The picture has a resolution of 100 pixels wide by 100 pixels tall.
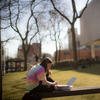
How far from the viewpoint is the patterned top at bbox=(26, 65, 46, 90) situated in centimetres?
417

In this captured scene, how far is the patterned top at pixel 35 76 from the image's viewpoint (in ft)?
13.7

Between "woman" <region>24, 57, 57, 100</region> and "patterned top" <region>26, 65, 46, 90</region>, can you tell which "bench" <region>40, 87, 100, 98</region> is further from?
"patterned top" <region>26, 65, 46, 90</region>

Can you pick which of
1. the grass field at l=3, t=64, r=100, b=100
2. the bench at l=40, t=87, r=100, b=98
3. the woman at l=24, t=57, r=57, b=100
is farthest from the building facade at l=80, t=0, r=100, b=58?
the woman at l=24, t=57, r=57, b=100

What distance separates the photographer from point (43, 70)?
420 centimetres

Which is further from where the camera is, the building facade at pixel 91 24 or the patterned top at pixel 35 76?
the building facade at pixel 91 24

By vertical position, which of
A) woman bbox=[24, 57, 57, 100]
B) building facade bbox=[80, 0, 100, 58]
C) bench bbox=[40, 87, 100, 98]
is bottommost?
bench bbox=[40, 87, 100, 98]

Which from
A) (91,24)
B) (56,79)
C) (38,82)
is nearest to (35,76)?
(38,82)

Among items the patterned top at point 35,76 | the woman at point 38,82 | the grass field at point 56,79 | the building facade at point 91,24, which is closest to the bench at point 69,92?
the woman at point 38,82

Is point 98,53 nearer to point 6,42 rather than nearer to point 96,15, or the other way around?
point 96,15

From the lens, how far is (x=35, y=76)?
4.25m

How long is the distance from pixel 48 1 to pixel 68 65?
11645 millimetres

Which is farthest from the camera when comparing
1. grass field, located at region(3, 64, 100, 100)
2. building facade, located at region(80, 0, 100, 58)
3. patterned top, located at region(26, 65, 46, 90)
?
building facade, located at region(80, 0, 100, 58)

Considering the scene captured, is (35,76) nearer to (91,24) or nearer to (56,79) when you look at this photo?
(56,79)

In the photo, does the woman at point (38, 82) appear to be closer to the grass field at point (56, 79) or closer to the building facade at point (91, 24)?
the grass field at point (56, 79)
